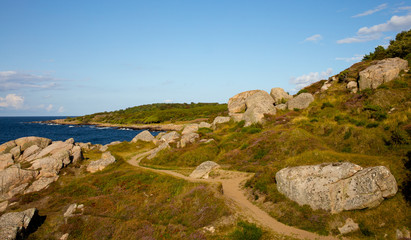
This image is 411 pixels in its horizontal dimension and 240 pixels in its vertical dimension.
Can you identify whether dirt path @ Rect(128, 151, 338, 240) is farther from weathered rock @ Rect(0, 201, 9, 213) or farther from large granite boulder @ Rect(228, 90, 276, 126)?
weathered rock @ Rect(0, 201, 9, 213)

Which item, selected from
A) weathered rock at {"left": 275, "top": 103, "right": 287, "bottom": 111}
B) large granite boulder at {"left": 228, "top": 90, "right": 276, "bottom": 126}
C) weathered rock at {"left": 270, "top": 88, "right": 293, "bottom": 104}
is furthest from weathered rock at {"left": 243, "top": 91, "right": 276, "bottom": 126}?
weathered rock at {"left": 270, "top": 88, "right": 293, "bottom": 104}

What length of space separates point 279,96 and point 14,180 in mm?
49430

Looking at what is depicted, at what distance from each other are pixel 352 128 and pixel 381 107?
24.1 feet

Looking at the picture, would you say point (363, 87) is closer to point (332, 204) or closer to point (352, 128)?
point (352, 128)

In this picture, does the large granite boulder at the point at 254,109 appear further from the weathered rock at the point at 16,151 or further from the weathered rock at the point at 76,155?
the weathered rock at the point at 16,151

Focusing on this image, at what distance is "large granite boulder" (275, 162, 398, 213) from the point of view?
45.1ft

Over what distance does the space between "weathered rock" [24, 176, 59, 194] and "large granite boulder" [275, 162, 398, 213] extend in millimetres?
27948

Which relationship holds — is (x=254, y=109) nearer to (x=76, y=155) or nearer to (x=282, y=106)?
(x=282, y=106)

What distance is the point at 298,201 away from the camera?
16.1 m

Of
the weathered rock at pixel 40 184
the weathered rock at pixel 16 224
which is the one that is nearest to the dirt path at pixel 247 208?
the weathered rock at pixel 16 224

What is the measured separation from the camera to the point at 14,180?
2788 cm

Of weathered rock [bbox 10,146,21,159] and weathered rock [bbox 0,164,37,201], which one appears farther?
weathered rock [bbox 10,146,21,159]

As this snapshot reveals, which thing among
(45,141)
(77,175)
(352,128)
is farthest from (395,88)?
(45,141)

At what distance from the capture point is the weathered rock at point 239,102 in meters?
52.1
